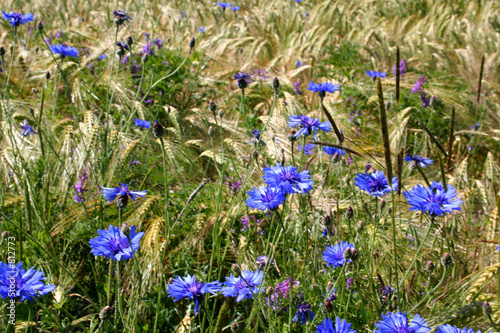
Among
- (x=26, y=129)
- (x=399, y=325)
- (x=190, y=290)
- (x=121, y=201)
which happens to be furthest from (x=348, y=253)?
(x=26, y=129)

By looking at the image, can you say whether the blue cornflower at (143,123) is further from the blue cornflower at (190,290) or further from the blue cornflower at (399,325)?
the blue cornflower at (399,325)

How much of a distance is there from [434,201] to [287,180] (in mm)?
415

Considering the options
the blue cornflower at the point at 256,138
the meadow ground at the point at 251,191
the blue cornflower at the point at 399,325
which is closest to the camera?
the blue cornflower at the point at 399,325

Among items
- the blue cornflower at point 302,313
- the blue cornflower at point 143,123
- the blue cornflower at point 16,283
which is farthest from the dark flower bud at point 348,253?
the blue cornflower at point 143,123

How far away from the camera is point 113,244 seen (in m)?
1.12

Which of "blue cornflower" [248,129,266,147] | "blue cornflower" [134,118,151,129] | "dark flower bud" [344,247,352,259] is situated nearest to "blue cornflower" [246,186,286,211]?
"dark flower bud" [344,247,352,259]

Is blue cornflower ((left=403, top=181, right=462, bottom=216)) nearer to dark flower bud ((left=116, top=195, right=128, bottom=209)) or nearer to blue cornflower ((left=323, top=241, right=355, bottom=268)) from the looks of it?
blue cornflower ((left=323, top=241, right=355, bottom=268))

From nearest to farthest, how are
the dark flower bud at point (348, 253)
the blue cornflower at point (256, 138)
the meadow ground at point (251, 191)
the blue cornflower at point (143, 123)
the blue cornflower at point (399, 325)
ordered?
1. the blue cornflower at point (399, 325)
2. the dark flower bud at point (348, 253)
3. the meadow ground at point (251, 191)
4. the blue cornflower at point (256, 138)
5. the blue cornflower at point (143, 123)

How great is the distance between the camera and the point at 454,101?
116 inches

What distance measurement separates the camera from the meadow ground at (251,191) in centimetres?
113

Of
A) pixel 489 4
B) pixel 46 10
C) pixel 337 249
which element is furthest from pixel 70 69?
pixel 489 4

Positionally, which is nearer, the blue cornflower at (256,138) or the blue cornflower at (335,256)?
the blue cornflower at (335,256)

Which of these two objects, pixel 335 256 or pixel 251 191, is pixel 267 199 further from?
pixel 335 256

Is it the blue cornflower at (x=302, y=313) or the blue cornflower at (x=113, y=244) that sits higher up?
the blue cornflower at (x=113, y=244)
